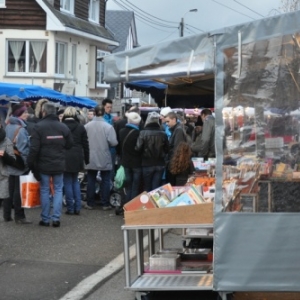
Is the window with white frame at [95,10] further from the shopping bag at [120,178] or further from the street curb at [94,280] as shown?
the street curb at [94,280]

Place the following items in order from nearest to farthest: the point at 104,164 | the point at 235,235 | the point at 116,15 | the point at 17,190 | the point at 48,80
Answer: the point at 235,235, the point at 17,190, the point at 104,164, the point at 48,80, the point at 116,15

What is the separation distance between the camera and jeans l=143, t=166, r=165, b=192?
1312 cm

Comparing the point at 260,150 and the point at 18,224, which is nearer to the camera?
the point at 260,150

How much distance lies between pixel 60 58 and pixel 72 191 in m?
22.1

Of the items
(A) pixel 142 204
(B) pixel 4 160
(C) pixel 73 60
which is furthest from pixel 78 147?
(C) pixel 73 60

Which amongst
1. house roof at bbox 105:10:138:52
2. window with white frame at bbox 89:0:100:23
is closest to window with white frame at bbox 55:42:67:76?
window with white frame at bbox 89:0:100:23

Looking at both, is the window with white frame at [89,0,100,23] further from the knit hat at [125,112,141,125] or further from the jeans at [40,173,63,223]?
the jeans at [40,173,63,223]

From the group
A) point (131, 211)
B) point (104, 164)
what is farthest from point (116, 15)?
point (131, 211)

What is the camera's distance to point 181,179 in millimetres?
12695

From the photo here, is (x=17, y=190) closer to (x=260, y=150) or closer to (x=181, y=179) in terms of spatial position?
(x=181, y=179)

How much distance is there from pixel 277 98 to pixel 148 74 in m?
1.18

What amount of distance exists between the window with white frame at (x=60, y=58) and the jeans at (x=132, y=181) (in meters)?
21.5

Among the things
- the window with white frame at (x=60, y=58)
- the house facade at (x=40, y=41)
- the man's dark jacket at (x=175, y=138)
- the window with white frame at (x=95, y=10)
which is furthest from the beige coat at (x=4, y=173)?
the window with white frame at (x=95, y=10)

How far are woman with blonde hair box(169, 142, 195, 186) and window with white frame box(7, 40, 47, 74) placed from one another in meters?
22.0
